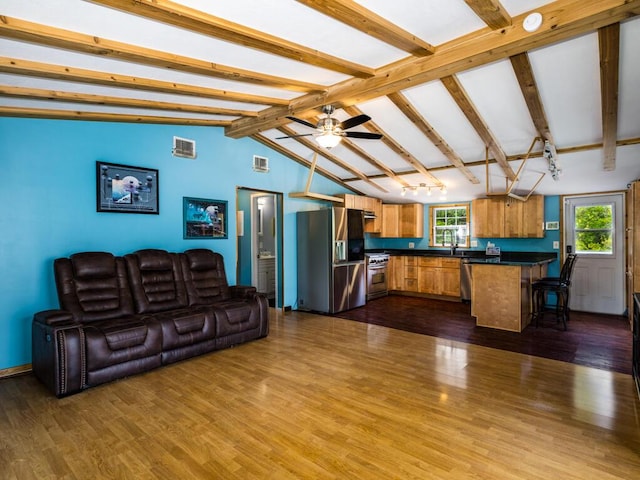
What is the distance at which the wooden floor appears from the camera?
6.57 feet

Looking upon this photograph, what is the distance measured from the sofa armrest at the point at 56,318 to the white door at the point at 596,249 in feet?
24.6

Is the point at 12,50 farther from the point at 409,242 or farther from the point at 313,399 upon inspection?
the point at 409,242

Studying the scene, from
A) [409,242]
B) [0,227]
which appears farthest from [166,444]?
[409,242]

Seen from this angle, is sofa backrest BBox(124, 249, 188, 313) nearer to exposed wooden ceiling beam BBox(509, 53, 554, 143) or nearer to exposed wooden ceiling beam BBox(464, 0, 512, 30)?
exposed wooden ceiling beam BBox(464, 0, 512, 30)

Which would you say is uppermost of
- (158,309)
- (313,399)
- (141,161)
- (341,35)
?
(341,35)

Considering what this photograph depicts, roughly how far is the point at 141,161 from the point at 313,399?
3.53 meters

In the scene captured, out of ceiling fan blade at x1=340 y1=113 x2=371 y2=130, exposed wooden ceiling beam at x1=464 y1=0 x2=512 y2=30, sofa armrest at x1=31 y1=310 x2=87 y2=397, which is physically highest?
exposed wooden ceiling beam at x1=464 y1=0 x2=512 y2=30

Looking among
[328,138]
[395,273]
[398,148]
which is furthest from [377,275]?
[328,138]

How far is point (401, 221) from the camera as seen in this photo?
809 cm

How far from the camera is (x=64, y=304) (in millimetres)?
3334

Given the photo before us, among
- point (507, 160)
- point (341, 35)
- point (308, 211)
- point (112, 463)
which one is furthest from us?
point (308, 211)

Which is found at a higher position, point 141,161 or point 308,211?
point 141,161

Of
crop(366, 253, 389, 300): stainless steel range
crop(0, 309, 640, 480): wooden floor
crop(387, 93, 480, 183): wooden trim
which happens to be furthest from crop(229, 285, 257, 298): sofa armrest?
crop(366, 253, 389, 300): stainless steel range

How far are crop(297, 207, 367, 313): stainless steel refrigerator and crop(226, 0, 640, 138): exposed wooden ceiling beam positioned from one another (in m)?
2.39
